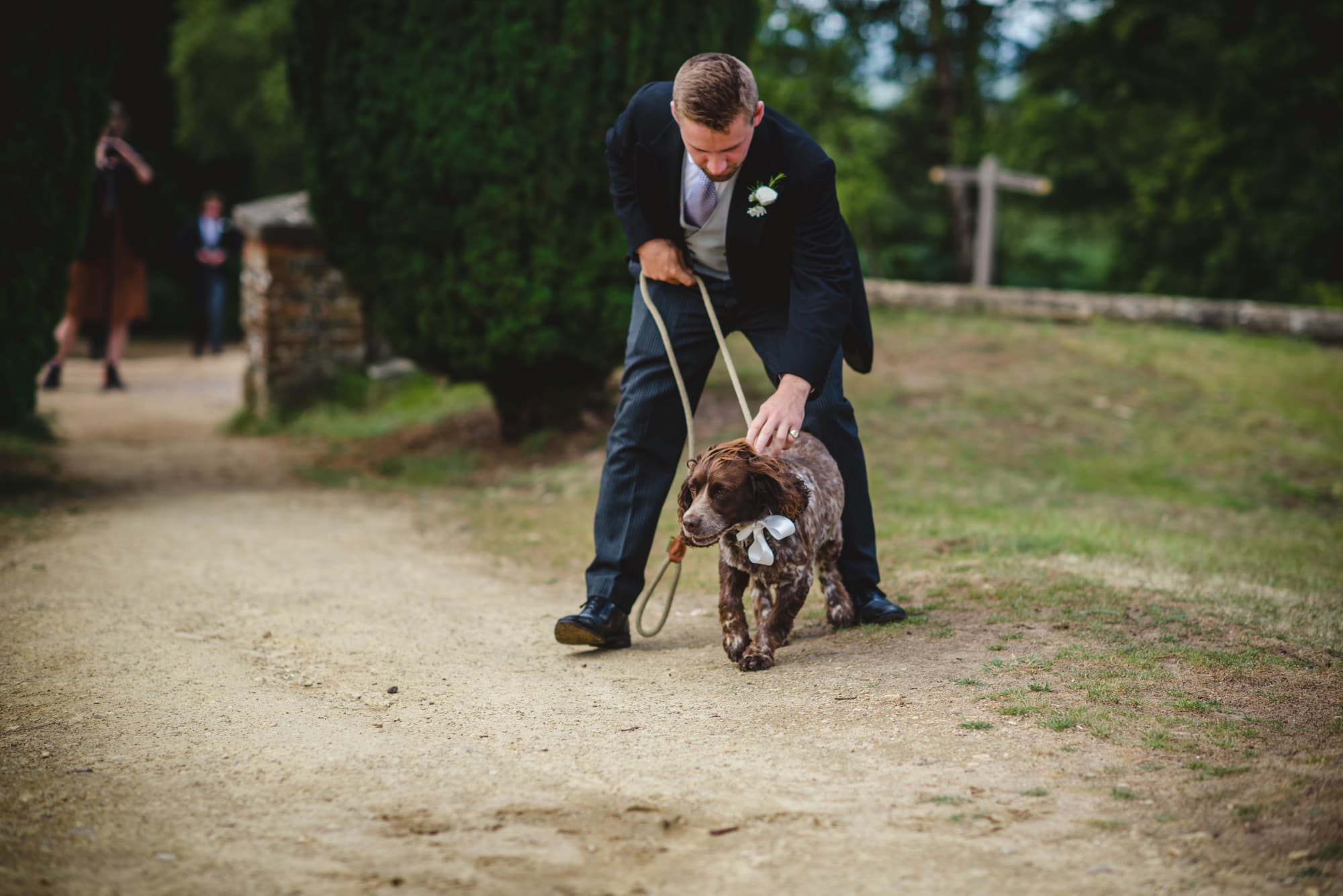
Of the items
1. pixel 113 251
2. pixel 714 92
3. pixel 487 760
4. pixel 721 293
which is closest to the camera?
pixel 487 760

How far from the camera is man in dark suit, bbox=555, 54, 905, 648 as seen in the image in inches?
150

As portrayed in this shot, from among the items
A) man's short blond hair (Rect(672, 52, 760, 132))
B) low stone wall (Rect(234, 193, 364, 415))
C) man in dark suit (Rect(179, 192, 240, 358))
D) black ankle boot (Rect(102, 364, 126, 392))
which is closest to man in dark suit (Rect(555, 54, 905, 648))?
man's short blond hair (Rect(672, 52, 760, 132))

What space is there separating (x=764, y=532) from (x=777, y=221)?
1075 mm

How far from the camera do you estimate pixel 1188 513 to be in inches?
292

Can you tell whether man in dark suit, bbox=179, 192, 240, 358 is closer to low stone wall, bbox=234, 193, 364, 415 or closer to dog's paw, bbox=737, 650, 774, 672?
low stone wall, bbox=234, 193, 364, 415

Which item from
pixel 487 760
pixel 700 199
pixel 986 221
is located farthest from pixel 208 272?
pixel 487 760

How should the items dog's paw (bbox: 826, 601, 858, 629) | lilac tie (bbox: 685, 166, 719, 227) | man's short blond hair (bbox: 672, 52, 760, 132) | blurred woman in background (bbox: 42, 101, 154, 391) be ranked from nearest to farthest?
1. man's short blond hair (bbox: 672, 52, 760, 132)
2. lilac tie (bbox: 685, 166, 719, 227)
3. dog's paw (bbox: 826, 601, 858, 629)
4. blurred woman in background (bbox: 42, 101, 154, 391)

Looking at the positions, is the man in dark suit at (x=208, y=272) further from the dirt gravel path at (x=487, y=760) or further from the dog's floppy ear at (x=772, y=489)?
the dog's floppy ear at (x=772, y=489)

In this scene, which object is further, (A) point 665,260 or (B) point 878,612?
(B) point 878,612

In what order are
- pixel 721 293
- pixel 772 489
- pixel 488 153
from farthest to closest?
1. pixel 488 153
2. pixel 721 293
3. pixel 772 489

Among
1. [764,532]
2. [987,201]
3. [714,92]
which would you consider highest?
[987,201]

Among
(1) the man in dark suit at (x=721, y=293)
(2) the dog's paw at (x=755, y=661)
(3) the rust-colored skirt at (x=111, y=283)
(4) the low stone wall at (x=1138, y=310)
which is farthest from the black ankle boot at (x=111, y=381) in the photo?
(2) the dog's paw at (x=755, y=661)

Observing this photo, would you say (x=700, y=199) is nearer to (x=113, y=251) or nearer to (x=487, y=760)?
(x=487, y=760)

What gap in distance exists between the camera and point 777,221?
4066 millimetres
